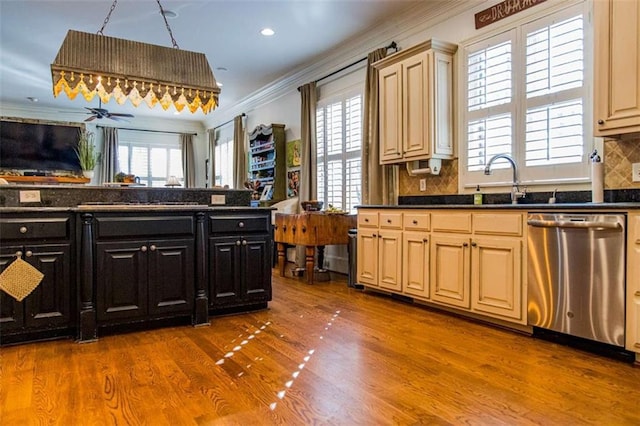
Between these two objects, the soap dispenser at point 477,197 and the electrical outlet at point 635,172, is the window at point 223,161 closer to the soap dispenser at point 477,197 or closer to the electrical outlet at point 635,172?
the soap dispenser at point 477,197

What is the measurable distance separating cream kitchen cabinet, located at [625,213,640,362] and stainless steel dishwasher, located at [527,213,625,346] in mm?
30

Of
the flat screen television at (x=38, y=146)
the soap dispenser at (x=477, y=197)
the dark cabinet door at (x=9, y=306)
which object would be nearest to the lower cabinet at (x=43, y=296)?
the dark cabinet door at (x=9, y=306)

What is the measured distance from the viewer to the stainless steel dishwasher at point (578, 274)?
248cm

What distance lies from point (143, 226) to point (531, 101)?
3.22 meters

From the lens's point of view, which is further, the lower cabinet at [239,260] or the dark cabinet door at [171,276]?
the lower cabinet at [239,260]

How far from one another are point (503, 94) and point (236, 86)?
5.16 m

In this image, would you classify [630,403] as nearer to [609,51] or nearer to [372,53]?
[609,51]

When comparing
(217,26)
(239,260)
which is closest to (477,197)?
(239,260)

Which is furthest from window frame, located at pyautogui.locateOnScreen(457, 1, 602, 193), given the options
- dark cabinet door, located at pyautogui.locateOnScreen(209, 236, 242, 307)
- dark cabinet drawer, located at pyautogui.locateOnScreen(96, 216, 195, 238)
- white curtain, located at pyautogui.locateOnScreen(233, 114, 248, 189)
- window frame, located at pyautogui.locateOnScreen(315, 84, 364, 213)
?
white curtain, located at pyautogui.locateOnScreen(233, 114, 248, 189)

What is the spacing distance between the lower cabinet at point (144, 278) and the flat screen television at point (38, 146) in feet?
23.4

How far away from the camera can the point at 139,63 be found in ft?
11.2

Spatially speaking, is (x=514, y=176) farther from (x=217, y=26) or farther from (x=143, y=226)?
(x=217, y=26)

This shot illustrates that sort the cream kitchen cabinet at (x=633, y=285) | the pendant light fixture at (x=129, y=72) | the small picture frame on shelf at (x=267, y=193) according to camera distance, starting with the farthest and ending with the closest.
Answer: the small picture frame on shelf at (x=267, y=193) < the pendant light fixture at (x=129, y=72) < the cream kitchen cabinet at (x=633, y=285)

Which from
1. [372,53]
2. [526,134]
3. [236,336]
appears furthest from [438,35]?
[236,336]
